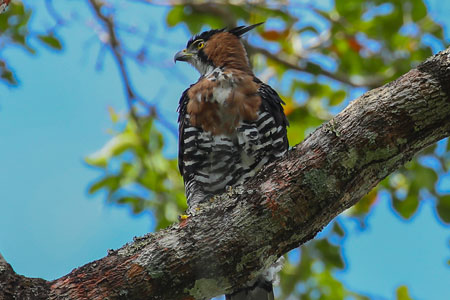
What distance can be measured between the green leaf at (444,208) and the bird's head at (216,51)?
1.95m

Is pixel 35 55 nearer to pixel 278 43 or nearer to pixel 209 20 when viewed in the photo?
pixel 209 20

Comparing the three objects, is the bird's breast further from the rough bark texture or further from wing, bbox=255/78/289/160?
the rough bark texture

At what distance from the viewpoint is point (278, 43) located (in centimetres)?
685

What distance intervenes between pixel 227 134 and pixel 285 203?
1467 mm

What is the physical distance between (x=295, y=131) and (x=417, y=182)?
112 centimetres

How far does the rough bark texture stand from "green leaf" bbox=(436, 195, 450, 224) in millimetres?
2414

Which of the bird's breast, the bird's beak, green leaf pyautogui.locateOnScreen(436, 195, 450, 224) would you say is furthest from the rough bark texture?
the bird's beak

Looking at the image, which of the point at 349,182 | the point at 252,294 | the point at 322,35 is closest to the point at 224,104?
the point at 252,294

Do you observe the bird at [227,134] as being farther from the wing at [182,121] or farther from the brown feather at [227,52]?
the brown feather at [227,52]

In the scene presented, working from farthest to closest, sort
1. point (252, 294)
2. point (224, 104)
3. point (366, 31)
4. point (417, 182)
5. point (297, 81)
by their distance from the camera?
point (297, 81), point (366, 31), point (417, 182), point (224, 104), point (252, 294)

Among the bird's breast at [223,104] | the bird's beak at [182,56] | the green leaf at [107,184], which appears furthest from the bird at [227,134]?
the green leaf at [107,184]

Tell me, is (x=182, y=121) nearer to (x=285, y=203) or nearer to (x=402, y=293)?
(x=285, y=203)

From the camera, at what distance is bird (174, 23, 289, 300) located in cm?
427

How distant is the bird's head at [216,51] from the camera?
16.6 ft
